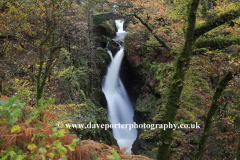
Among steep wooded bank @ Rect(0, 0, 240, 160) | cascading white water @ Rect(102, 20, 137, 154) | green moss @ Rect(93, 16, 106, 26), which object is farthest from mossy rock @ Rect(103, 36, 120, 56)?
green moss @ Rect(93, 16, 106, 26)

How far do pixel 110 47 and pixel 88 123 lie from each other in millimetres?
13700

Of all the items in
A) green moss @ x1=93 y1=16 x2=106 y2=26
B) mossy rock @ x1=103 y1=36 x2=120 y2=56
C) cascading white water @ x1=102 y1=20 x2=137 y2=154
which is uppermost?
green moss @ x1=93 y1=16 x2=106 y2=26

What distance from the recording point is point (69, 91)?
10.5m

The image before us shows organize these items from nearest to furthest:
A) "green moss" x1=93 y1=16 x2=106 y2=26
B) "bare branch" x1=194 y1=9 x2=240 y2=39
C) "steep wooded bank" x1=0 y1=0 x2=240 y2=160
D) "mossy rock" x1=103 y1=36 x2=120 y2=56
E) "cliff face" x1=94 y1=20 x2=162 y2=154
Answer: "bare branch" x1=194 y1=9 x2=240 y2=39
"steep wooded bank" x1=0 y1=0 x2=240 y2=160
"cliff face" x1=94 y1=20 x2=162 y2=154
"mossy rock" x1=103 y1=36 x2=120 y2=56
"green moss" x1=93 y1=16 x2=106 y2=26

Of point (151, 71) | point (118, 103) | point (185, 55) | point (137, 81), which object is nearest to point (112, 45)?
point (137, 81)

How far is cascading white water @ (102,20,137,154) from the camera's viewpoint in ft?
48.5

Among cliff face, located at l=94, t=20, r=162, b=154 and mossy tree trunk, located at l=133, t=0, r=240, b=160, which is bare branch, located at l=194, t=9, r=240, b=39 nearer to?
mossy tree trunk, located at l=133, t=0, r=240, b=160

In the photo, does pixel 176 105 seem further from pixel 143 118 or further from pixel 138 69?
pixel 138 69

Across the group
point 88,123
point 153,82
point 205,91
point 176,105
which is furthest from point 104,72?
point 176,105

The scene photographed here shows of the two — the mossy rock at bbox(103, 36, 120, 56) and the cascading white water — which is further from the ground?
the mossy rock at bbox(103, 36, 120, 56)

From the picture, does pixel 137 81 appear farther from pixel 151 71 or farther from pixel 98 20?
pixel 98 20

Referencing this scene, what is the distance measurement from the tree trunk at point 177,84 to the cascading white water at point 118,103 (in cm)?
1060

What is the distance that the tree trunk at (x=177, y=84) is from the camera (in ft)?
11.6

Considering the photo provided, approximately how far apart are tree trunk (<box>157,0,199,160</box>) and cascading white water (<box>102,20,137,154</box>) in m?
10.6
